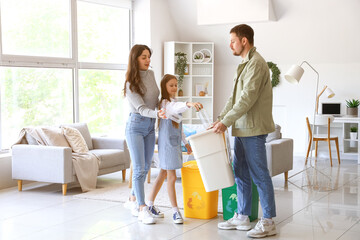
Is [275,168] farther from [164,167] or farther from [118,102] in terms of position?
[118,102]

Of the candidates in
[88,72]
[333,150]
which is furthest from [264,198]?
[333,150]

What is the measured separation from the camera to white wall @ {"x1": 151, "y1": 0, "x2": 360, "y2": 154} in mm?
8469

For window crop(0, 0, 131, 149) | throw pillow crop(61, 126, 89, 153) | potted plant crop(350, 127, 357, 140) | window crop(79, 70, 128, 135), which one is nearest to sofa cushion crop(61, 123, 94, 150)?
throw pillow crop(61, 126, 89, 153)

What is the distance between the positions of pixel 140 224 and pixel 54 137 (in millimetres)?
2190

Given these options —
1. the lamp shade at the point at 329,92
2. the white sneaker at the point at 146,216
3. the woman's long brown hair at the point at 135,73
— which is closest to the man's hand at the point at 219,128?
the woman's long brown hair at the point at 135,73

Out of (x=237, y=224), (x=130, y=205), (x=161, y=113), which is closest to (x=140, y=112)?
(x=161, y=113)

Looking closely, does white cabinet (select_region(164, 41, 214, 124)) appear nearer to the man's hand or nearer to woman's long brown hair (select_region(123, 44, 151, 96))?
woman's long brown hair (select_region(123, 44, 151, 96))

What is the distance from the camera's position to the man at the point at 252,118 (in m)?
4.04

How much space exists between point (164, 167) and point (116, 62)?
14.6 ft

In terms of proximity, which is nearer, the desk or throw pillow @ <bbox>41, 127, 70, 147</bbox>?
throw pillow @ <bbox>41, 127, 70, 147</bbox>

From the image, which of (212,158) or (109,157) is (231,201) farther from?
(109,157)

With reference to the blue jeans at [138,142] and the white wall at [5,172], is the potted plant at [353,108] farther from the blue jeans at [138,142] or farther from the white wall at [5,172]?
the white wall at [5,172]

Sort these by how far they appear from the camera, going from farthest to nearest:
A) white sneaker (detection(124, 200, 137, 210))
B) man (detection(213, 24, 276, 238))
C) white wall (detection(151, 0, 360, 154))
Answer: white wall (detection(151, 0, 360, 154)), white sneaker (detection(124, 200, 137, 210)), man (detection(213, 24, 276, 238))

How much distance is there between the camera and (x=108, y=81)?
8.52 metres
